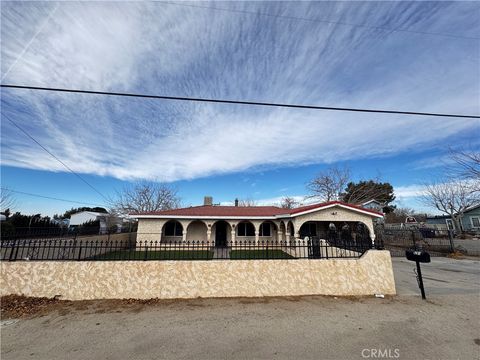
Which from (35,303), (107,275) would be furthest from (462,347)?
(35,303)

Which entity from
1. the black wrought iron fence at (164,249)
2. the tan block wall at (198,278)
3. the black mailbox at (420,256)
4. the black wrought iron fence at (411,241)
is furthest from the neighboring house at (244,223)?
the tan block wall at (198,278)

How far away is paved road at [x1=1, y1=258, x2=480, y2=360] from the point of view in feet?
11.3

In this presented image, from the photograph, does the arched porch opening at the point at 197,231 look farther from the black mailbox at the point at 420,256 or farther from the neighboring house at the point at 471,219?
the neighboring house at the point at 471,219

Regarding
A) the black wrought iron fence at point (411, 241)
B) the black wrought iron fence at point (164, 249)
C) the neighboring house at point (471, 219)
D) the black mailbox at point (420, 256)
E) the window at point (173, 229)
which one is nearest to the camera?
the black wrought iron fence at point (164, 249)

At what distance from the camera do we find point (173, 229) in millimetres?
18469

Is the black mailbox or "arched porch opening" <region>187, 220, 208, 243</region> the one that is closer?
the black mailbox

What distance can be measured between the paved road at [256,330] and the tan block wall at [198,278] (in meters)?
0.32

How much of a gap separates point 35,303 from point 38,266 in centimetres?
88

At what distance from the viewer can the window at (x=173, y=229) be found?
1838 cm

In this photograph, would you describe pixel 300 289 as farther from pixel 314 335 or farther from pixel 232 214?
pixel 232 214

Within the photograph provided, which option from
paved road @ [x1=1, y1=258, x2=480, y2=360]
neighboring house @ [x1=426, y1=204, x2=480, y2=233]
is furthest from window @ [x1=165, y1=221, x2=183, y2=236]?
neighboring house @ [x1=426, y1=204, x2=480, y2=233]

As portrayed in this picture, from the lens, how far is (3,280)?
5543 mm

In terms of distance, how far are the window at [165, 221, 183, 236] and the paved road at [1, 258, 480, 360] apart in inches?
518

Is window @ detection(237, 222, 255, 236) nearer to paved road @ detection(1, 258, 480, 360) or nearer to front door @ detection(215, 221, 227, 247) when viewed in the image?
front door @ detection(215, 221, 227, 247)
